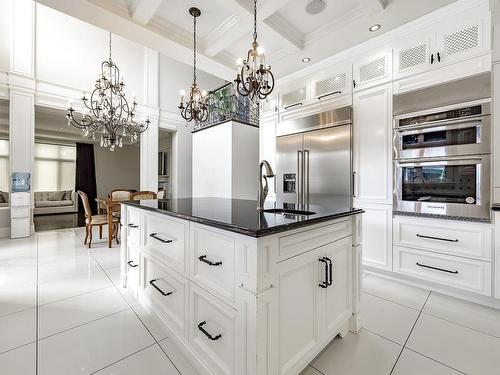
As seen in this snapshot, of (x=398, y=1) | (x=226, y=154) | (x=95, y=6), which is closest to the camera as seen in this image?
(x=398, y=1)

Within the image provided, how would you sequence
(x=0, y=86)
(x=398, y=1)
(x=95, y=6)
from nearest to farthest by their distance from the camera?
(x=398, y=1) → (x=95, y=6) → (x=0, y=86)

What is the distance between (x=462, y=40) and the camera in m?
2.20

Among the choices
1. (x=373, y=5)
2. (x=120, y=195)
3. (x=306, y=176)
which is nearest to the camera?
(x=373, y=5)

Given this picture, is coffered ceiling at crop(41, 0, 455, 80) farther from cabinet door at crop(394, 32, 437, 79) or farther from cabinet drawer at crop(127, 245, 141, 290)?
cabinet drawer at crop(127, 245, 141, 290)

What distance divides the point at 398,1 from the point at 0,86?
20.8ft

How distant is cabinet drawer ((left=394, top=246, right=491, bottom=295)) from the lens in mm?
2068

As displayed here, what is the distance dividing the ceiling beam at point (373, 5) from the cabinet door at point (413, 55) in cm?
47

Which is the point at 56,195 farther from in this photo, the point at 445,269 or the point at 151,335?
the point at 445,269

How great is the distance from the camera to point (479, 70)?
6.86ft

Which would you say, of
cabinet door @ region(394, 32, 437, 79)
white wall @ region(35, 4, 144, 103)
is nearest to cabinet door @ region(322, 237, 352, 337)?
cabinet door @ region(394, 32, 437, 79)

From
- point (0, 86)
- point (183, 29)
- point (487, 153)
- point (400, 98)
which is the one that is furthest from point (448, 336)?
point (0, 86)

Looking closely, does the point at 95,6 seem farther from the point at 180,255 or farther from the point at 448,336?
the point at 448,336

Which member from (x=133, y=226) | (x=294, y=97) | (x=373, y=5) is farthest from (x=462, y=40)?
(x=133, y=226)

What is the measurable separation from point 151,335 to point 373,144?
286 cm
